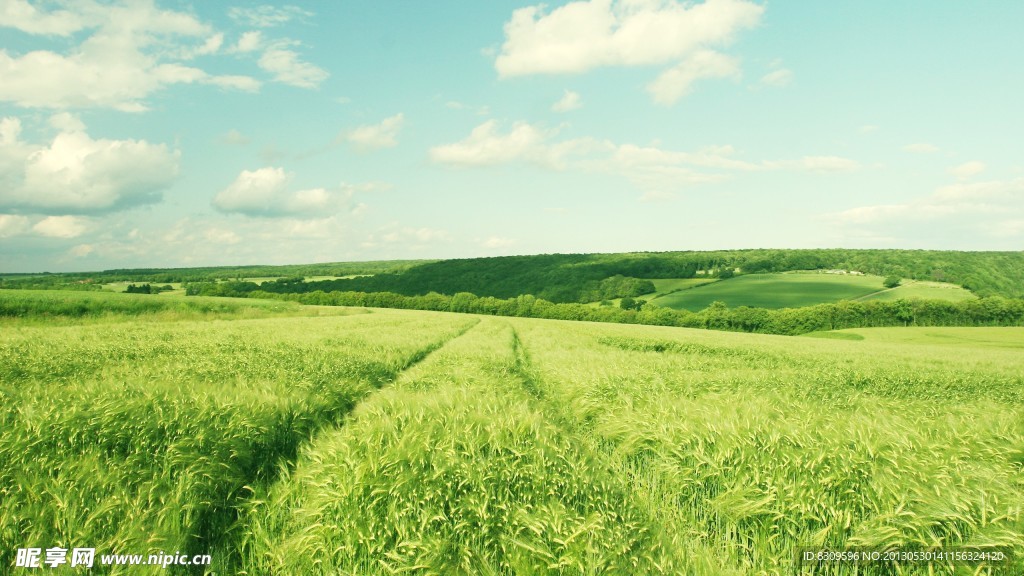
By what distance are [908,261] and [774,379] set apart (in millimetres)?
140877

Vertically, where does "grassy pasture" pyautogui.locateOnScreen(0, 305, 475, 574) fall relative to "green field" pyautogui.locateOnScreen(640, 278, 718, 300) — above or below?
above

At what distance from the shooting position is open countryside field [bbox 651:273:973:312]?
87.8 m

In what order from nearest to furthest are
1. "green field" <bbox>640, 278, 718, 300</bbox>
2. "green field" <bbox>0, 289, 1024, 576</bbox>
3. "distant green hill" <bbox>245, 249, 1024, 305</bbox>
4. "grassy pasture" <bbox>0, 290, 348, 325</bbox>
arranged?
"green field" <bbox>0, 289, 1024, 576</bbox> → "grassy pasture" <bbox>0, 290, 348, 325</bbox> → "green field" <bbox>640, 278, 718, 300</bbox> → "distant green hill" <bbox>245, 249, 1024, 305</bbox>

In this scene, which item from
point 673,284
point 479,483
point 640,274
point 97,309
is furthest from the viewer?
point 640,274

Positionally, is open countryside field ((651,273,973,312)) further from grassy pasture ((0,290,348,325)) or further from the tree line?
grassy pasture ((0,290,348,325))

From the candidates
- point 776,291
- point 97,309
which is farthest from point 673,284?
point 97,309

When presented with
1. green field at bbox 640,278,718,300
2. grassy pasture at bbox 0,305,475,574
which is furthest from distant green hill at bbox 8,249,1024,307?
grassy pasture at bbox 0,305,475,574

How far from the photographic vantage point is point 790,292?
314 ft

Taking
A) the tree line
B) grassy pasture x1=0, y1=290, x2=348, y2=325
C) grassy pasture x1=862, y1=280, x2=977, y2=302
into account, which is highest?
grassy pasture x1=0, y1=290, x2=348, y2=325

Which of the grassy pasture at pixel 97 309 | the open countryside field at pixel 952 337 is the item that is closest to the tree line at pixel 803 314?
the open countryside field at pixel 952 337

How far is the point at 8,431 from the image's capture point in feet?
14.4

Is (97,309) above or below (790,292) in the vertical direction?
above

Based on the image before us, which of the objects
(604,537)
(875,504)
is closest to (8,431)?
(604,537)

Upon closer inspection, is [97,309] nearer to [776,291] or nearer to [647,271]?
[776,291]
